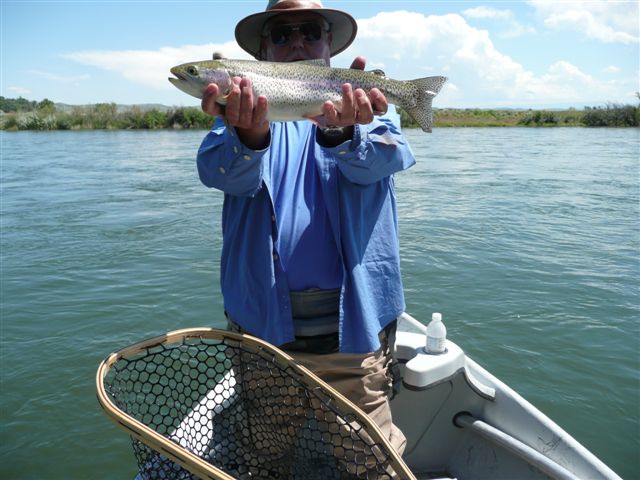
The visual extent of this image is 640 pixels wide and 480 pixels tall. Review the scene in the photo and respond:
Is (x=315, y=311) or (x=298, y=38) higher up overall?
(x=298, y=38)

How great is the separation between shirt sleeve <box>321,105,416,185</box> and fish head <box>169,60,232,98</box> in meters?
0.76

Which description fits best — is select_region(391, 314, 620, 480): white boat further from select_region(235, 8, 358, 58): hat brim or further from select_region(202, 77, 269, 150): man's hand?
→ select_region(235, 8, 358, 58): hat brim

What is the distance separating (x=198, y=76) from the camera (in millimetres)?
2943

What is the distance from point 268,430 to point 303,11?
6.95ft

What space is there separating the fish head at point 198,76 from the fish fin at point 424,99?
1124 mm

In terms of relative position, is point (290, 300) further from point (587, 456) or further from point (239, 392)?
point (587, 456)

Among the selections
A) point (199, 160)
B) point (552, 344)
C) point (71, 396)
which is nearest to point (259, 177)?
point (199, 160)

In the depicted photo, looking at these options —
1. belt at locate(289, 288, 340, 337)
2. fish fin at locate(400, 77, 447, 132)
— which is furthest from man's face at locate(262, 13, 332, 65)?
belt at locate(289, 288, 340, 337)

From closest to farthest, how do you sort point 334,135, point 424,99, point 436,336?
point 334,135, point 424,99, point 436,336

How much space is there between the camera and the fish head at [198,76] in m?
2.92

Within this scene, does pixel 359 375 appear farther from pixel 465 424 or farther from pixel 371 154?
pixel 465 424

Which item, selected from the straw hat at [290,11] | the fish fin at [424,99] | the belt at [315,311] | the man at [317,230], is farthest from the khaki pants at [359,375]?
the straw hat at [290,11]

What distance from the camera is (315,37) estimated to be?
3016 millimetres

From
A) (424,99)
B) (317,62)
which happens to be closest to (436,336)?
(424,99)
